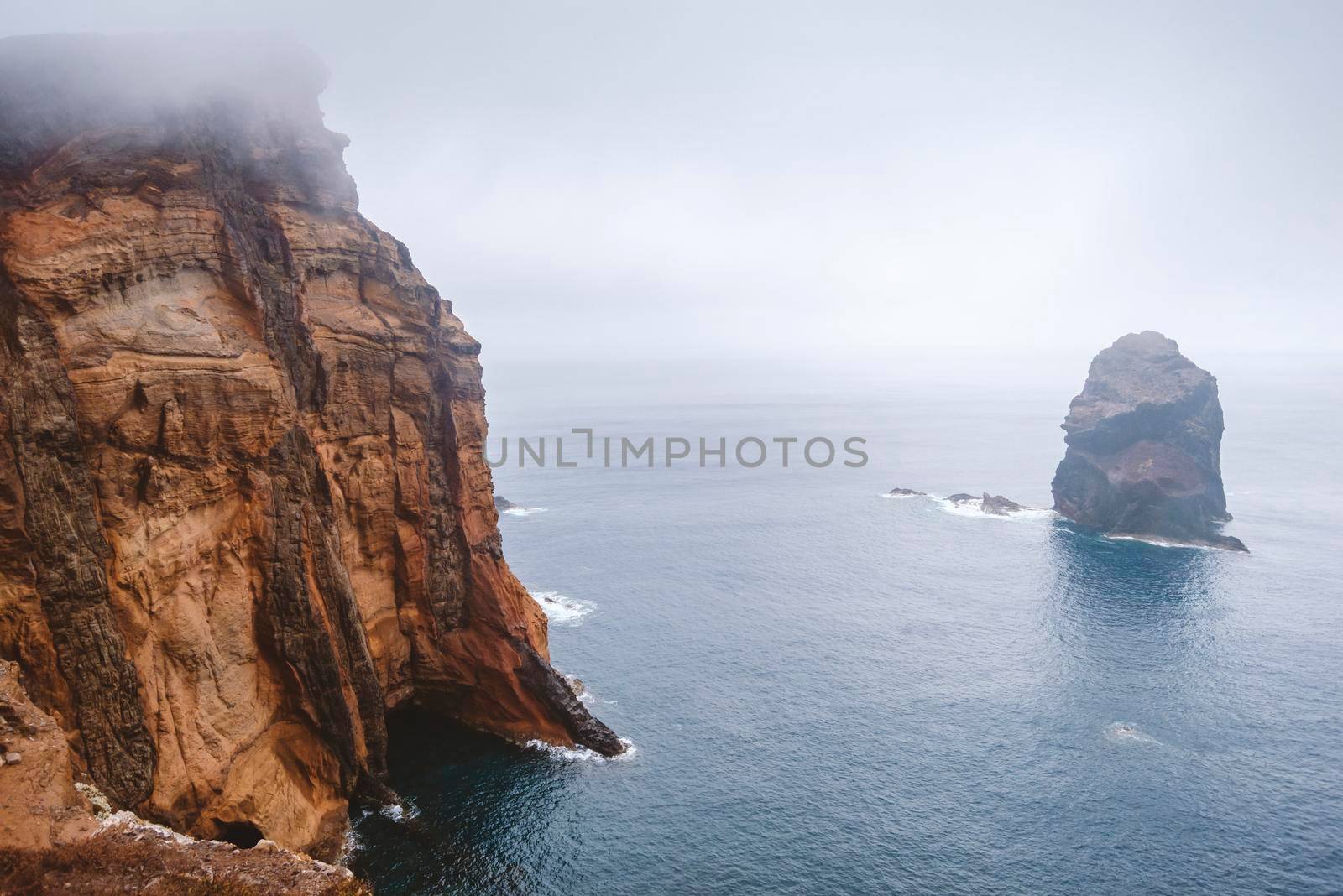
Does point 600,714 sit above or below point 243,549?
below

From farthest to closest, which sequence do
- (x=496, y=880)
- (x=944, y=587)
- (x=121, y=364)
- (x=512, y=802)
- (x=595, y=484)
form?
Answer: (x=595, y=484) < (x=944, y=587) < (x=512, y=802) < (x=496, y=880) < (x=121, y=364)

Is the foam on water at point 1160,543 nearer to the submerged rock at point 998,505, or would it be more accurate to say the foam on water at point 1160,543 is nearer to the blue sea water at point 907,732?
the blue sea water at point 907,732

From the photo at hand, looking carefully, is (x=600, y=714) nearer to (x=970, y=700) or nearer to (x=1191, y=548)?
(x=970, y=700)

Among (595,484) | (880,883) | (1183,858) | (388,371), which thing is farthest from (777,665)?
(595,484)

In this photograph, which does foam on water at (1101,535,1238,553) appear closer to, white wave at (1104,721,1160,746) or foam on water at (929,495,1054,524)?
foam on water at (929,495,1054,524)

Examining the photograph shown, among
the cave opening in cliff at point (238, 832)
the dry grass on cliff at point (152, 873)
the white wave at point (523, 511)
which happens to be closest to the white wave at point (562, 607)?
the white wave at point (523, 511)

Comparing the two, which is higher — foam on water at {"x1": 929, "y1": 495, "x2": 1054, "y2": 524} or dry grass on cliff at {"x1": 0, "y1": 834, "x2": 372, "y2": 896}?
dry grass on cliff at {"x1": 0, "y1": 834, "x2": 372, "y2": 896}

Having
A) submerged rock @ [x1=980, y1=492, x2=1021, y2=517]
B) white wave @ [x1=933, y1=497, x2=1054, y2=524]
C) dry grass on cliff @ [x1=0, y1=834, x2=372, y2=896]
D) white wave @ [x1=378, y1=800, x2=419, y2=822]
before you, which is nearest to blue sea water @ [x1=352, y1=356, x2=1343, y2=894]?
white wave @ [x1=378, y1=800, x2=419, y2=822]
